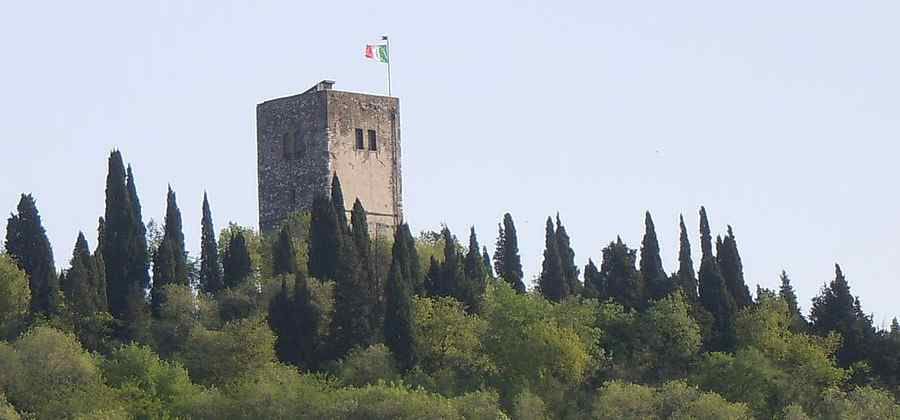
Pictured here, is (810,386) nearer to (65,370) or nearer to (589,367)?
(589,367)

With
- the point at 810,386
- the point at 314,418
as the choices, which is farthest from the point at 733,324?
the point at 314,418

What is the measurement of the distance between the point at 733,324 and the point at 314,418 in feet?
49.5

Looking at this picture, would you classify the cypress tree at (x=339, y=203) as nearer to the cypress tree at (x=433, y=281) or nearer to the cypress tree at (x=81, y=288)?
the cypress tree at (x=433, y=281)

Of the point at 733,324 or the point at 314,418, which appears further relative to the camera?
the point at 733,324

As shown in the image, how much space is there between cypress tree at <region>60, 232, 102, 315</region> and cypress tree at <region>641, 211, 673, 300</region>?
16.0 metres

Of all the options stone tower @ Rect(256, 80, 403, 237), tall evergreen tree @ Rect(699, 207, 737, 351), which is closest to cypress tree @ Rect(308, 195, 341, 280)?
stone tower @ Rect(256, 80, 403, 237)

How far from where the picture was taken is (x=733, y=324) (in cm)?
8131

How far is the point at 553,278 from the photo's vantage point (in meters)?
85.2

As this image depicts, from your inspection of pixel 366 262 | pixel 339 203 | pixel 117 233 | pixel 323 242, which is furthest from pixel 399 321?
pixel 117 233

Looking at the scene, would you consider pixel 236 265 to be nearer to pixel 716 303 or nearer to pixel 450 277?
pixel 450 277

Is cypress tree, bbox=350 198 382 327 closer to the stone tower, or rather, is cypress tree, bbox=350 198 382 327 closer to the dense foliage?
the dense foliage

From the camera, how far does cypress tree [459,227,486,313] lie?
263ft

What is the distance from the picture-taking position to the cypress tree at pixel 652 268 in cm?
8306

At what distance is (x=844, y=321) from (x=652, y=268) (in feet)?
18.9
